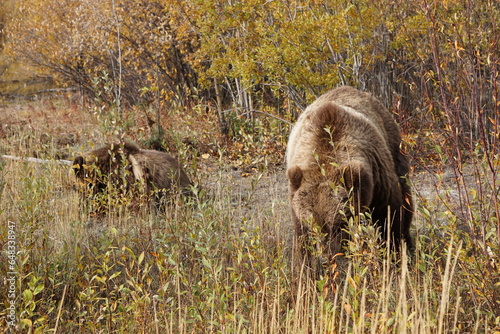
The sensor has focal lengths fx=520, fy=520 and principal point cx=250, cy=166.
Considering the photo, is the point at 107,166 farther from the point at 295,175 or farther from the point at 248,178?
the point at 295,175

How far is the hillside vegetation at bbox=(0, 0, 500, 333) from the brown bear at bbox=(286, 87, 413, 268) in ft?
0.80

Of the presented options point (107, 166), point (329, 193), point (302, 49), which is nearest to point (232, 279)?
point (329, 193)

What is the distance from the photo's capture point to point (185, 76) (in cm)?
1304

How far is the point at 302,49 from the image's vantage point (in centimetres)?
752

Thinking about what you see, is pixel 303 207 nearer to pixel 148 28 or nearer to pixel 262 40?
pixel 262 40

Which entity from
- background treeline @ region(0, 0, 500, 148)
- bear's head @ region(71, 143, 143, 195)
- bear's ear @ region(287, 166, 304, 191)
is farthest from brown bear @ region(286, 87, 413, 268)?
bear's head @ region(71, 143, 143, 195)

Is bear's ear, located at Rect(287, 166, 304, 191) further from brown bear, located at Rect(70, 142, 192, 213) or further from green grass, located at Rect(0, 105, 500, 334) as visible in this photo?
brown bear, located at Rect(70, 142, 192, 213)

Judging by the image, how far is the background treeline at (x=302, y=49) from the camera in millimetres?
6029

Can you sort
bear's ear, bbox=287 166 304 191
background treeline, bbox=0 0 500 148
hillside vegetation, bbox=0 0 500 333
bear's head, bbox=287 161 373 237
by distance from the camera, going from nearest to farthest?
hillside vegetation, bbox=0 0 500 333, bear's head, bbox=287 161 373 237, bear's ear, bbox=287 166 304 191, background treeline, bbox=0 0 500 148

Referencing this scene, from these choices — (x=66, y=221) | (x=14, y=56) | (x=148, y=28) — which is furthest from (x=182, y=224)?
(x=14, y=56)

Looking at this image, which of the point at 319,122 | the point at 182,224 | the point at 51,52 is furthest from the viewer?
the point at 51,52

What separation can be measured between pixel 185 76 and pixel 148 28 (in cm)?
147

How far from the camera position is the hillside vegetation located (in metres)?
3.11

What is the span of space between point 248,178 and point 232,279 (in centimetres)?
498
